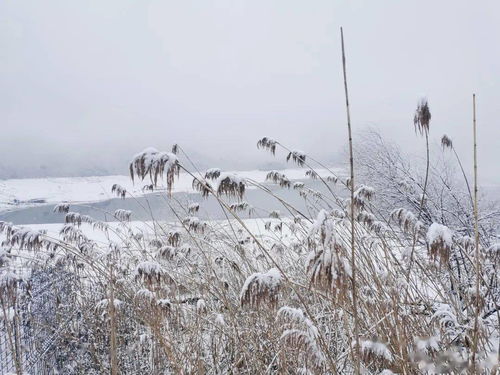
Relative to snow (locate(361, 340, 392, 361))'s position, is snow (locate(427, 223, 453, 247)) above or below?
above

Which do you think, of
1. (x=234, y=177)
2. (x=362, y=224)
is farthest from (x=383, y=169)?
(x=234, y=177)

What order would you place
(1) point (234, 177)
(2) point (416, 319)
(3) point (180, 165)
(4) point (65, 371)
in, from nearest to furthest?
1. (3) point (180, 165)
2. (1) point (234, 177)
3. (2) point (416, 319)
4. (4) point (65, 371)

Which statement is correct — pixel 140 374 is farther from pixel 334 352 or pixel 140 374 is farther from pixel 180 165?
pixel 180 165

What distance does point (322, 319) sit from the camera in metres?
2.99

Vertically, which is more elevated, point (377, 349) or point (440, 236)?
point (440, 236)

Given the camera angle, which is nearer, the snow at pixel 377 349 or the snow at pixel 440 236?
the snow at pixel 440 236

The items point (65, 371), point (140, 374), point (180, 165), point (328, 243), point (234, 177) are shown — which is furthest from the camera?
point (65, 371)

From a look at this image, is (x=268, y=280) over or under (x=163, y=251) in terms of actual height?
over

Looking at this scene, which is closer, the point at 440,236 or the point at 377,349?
the point at 440,236

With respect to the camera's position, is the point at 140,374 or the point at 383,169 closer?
the point at 140,374

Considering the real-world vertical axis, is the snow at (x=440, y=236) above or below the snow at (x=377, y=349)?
above

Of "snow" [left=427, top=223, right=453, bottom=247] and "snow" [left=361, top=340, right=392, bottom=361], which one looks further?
"snow" [left=361, top=340, right=392, bottom=361]

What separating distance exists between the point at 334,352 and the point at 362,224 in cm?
122

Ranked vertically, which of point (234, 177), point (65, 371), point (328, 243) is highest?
point (234, 177)
